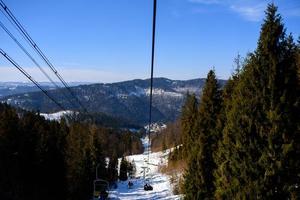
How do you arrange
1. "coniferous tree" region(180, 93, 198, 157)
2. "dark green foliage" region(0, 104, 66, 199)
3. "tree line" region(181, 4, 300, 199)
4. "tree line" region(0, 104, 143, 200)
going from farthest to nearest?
1. "tree line" region(0, 104, 143, 200)
2. "dark green foliage" region(0, 104, 66, 199)
3. "coniferous tree" region(180, 93, 198, 157)
4. "tree line" region(181, 4, 300, 199)

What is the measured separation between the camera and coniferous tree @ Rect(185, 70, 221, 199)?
1102 inches

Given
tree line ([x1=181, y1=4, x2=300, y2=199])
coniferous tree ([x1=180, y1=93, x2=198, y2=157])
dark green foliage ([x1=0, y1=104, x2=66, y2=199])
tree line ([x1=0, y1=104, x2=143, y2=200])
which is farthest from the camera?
tree line ([x1=0, y1=104, x2=143, y2=200])

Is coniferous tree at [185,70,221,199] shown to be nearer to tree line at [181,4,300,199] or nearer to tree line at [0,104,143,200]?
tree line at [181,4,300,199]

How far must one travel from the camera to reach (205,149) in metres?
28.3

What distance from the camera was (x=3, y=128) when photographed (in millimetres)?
44812

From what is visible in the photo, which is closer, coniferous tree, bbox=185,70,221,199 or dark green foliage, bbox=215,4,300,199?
dark green foliage, bbox=215,4,300,199

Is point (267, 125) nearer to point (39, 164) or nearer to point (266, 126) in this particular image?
→ point (266, 126)

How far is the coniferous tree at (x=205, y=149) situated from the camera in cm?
2798

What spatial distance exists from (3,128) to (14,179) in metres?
5.56

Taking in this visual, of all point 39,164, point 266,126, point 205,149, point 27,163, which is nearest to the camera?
point 266,126

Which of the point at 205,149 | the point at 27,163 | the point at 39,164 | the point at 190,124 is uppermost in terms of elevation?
the point at 190,124

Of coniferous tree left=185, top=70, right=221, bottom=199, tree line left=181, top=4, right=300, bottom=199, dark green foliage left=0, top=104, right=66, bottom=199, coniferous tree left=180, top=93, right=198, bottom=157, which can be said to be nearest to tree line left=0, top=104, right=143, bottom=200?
dark green foliage left=0, top=104, right=66, bottom=199

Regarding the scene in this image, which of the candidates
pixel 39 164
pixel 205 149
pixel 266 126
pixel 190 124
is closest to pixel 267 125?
pixel 266 126

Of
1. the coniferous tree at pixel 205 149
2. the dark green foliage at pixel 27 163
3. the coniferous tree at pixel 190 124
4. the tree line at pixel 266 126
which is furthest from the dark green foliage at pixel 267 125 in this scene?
the dark green foliage at pixel 27 163
